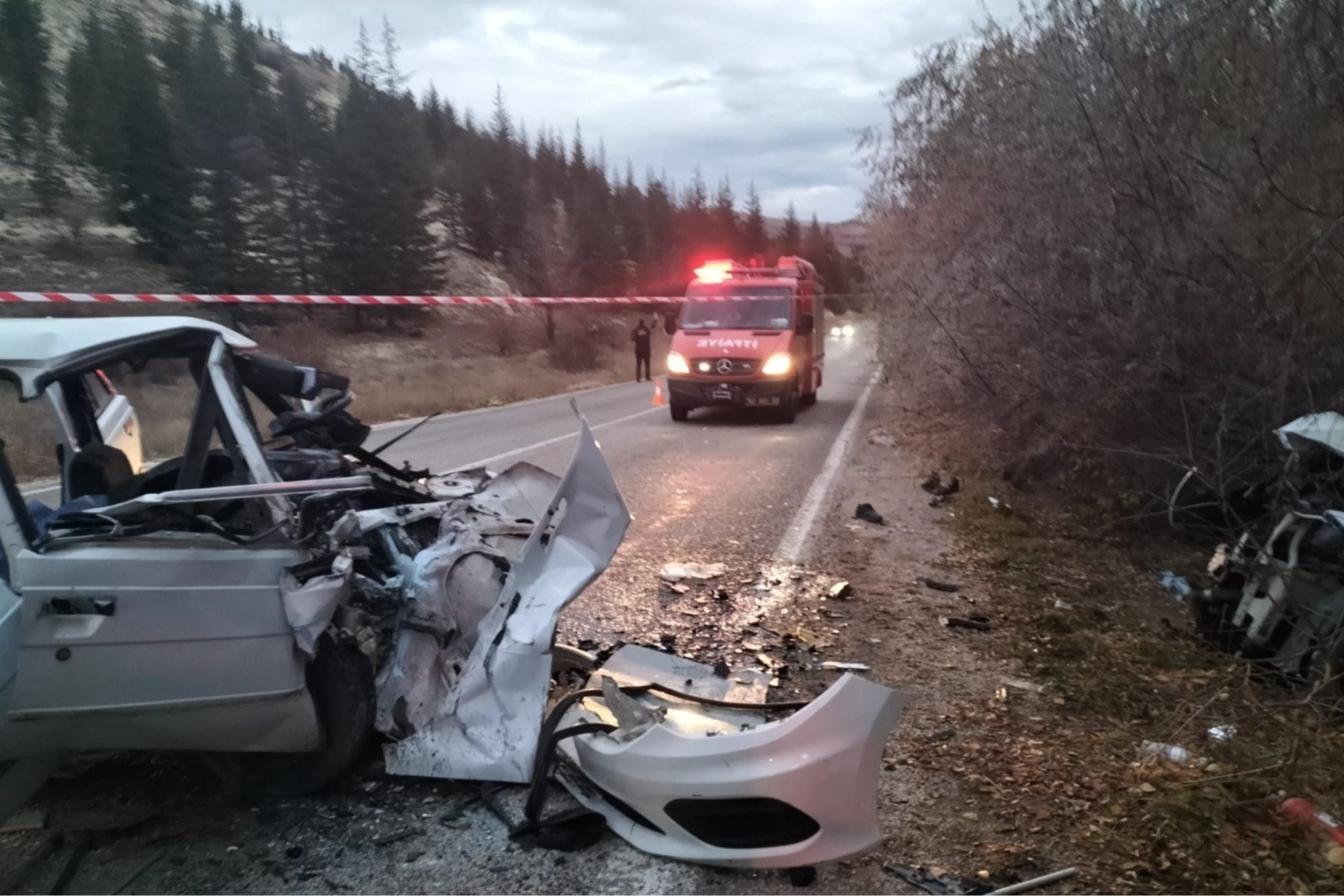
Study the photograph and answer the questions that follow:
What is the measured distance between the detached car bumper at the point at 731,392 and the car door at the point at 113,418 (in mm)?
10798

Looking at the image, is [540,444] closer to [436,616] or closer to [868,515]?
[868,515]

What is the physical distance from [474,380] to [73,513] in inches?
882

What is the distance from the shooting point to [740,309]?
1603 cm

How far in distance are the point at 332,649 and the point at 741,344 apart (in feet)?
39.9

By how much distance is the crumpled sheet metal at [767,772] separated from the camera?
276 cm

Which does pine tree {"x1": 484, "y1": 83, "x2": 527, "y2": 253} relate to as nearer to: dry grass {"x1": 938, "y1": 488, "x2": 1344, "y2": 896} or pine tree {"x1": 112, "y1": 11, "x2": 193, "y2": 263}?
pine tree {"x1": 112, "y1": 11, "x2": 193, "y2": 263}

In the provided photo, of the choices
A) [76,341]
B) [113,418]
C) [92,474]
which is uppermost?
[76,341]

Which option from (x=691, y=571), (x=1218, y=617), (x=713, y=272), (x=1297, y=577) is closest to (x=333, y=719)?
(x=691, y=571)

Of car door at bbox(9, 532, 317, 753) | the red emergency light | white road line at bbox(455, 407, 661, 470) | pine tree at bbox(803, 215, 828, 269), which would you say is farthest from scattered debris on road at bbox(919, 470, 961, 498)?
pine tree at bbox(803, 215, 828, 269)

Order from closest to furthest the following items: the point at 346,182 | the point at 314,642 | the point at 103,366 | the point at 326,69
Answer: the point at 314,642 → the point at 103,366 → the point at 346,182 → the point at 326,69

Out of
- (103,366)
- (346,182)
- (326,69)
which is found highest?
(326,69)

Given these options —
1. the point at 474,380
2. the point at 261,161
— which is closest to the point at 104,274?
the point at 261,161

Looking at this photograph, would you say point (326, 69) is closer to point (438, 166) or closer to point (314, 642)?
point (438, 166)

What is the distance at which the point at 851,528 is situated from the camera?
8.04 metres
